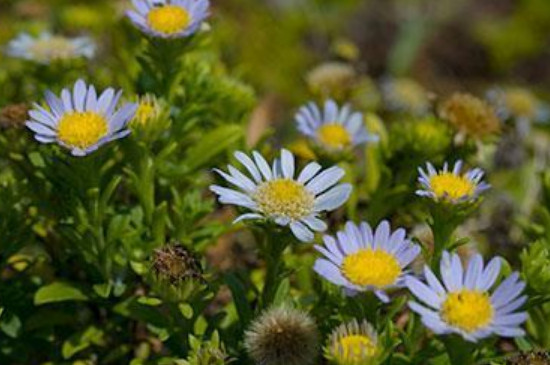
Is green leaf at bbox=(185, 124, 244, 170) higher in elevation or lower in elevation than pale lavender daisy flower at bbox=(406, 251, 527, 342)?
lower

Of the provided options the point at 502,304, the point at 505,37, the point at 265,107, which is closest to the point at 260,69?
the point at 265,107

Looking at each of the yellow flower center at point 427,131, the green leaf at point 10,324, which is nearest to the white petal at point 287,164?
the yellow flower center at point 427,131

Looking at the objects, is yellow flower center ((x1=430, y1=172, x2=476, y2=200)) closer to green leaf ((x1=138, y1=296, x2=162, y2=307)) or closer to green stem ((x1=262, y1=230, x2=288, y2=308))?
green stem ((x1=262, y1=230, x2=288, y2=308))

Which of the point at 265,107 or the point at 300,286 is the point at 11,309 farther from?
the point at 265,107

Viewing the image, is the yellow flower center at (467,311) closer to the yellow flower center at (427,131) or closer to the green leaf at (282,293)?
the green leaf at (282,293)

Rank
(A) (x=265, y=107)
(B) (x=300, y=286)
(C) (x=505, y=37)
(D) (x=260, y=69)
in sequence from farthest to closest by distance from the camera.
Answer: (C) (x=505, y=37), (D) (x=260, y=69), (A) (x=265, y=107), (B) (x=300, y=286)

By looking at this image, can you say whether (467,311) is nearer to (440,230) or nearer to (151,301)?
(440,230)

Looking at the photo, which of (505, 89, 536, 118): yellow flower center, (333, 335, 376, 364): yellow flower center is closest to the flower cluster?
(333, 335, 376, 364): yellow flower center
